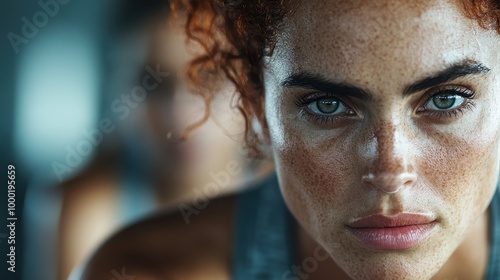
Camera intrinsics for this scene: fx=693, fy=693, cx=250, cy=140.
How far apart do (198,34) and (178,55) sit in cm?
44

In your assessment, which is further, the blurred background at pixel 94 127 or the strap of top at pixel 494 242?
the blurred background at pixel 94 127

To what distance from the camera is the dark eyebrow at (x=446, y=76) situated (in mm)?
607

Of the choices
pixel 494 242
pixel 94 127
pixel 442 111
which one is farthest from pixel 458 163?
pixel 94 127

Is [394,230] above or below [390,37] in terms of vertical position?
below

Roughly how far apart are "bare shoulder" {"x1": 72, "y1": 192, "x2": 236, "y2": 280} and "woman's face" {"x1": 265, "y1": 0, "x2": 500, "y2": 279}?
8.3 inches

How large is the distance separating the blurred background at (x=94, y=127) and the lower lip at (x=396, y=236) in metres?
0.40

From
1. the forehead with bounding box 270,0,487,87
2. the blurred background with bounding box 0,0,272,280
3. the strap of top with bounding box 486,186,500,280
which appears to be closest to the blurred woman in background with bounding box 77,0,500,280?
the forehead with bounding box 270,0,487,87

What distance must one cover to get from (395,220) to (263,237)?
0.26m

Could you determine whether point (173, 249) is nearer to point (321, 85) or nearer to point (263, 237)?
point (263, 237)

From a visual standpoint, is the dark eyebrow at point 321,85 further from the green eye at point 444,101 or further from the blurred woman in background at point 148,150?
the blurred woman in background at point 148,150

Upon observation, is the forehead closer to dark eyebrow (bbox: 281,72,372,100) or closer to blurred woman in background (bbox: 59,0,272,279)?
dark eyebrow (bbox: 281,72,372,100)

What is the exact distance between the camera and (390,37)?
601 mm

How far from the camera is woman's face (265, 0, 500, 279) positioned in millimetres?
604

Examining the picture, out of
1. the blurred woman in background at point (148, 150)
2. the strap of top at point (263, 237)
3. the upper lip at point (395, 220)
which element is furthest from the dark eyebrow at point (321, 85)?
the blurred woman in background at point (148, 150)
